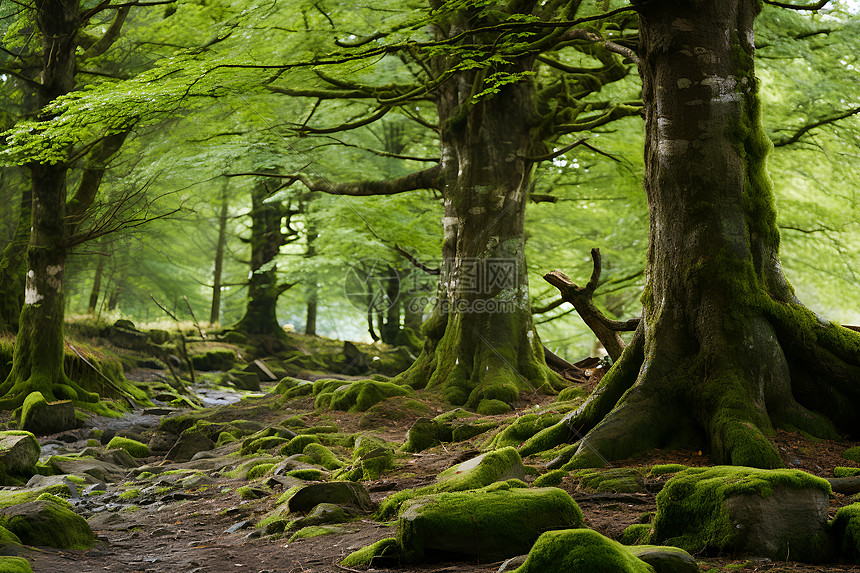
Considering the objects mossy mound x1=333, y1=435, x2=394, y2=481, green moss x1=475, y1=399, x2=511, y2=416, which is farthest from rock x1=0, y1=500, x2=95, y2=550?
green moss x1=475, y1=399, x2=511, y2=416

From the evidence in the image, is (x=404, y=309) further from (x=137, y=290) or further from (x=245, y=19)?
(x=245, y=19)

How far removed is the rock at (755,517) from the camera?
293cm

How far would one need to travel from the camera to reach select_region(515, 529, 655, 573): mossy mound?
2.42m

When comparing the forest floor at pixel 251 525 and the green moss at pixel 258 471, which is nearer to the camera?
the forest floor at pixel 251 525

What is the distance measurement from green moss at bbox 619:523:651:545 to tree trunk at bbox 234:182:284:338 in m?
Answer: 20.7

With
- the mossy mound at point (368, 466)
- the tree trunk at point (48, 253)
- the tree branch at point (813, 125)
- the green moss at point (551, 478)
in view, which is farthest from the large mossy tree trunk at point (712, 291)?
the tree trunk at point (48, 253)

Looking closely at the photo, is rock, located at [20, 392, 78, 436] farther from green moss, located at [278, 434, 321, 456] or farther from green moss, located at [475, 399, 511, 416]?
green moss, located at [475, 399, 511, 416]

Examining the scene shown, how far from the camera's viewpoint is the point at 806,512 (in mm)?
2984

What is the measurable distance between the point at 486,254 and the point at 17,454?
21.8ft

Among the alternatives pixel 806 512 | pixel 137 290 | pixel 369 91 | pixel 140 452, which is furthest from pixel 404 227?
pixel 137 290

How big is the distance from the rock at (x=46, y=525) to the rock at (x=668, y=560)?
361cm

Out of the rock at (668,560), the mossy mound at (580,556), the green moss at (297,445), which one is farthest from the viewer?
the green moss at (297,445)

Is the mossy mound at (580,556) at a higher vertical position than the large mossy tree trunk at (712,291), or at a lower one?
lower

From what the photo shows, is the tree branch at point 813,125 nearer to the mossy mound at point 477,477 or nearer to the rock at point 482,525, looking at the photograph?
the mossy mound at point 477,477
